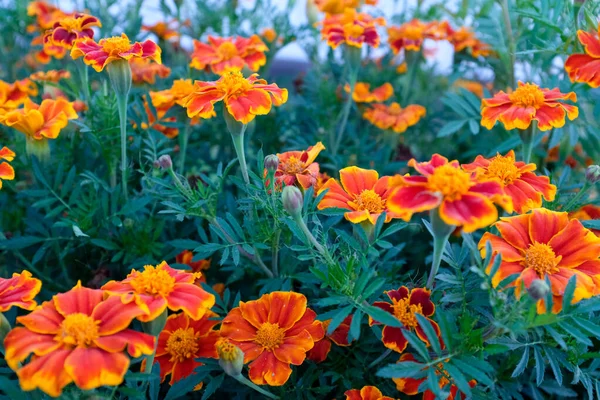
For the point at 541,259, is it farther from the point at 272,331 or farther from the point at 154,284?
the point at 154,284

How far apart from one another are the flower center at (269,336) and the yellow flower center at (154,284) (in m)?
0.21

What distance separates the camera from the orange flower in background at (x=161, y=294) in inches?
29.6

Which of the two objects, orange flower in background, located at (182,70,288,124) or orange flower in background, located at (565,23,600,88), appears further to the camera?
orange flower in background, located at (565,23,600,88)

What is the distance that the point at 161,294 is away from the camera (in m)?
0.79

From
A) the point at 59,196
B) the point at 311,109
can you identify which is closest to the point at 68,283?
the point at 59,196

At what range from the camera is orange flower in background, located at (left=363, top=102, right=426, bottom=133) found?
1539 millimetres

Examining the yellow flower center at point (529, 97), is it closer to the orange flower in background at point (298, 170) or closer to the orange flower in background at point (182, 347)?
the orange flower in background at point (298, 170)

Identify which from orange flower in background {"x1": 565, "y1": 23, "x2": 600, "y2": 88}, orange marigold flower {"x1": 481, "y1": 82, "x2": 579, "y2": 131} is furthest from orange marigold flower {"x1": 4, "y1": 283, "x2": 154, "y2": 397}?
orange flower in background {"x1": 565, "y1": 23, "x2": 600, "y2": 88}

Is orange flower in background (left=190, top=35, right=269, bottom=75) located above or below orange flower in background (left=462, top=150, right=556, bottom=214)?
below

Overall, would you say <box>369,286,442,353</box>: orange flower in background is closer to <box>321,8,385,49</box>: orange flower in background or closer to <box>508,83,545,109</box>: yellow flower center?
<box>508,83,545,109</box>: yellow flower center

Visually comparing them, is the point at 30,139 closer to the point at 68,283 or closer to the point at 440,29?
the point at 68,283

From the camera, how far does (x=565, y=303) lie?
756 mm

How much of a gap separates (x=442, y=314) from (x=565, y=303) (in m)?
0.16

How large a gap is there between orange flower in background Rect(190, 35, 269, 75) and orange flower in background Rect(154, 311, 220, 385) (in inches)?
24.9
